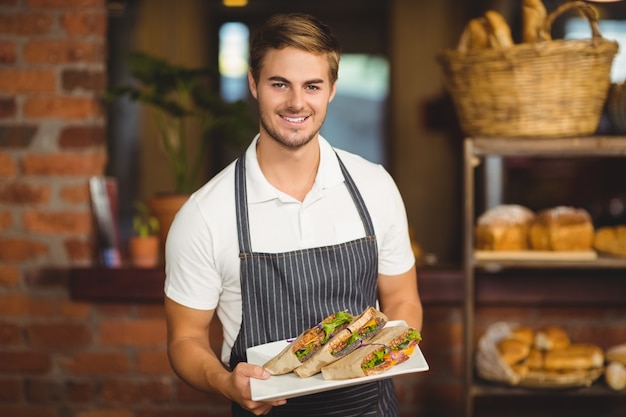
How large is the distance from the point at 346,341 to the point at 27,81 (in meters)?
1.79

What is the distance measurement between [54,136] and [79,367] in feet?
2.74

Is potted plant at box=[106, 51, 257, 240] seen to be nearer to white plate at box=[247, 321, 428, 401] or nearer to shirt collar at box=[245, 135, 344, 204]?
shirt collar at box=[245, 135, 344, 204]

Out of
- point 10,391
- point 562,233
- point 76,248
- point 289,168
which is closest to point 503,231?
point 562,233

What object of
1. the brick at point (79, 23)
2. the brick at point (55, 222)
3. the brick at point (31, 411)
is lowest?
the brick at point (31, 411)

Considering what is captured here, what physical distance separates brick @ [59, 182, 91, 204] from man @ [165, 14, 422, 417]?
1162 mm

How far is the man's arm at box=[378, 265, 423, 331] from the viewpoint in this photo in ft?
6.65

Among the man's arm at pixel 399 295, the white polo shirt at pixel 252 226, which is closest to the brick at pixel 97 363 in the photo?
the white polo shirt at pixel 252 226

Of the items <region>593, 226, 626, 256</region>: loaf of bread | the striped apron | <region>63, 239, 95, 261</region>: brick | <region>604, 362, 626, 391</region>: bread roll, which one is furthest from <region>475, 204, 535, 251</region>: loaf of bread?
<region>63, 239, 95, 261</region>: brick

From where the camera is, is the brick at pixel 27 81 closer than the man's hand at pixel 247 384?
No

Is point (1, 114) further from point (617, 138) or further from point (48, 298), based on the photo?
point (617, 138)

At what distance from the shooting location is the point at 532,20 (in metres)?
2.51

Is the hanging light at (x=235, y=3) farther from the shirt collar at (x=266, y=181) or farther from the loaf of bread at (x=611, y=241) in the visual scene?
the shirt collar at (x=266, y=181)

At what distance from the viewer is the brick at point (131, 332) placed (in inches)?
119

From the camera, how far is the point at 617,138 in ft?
8.46
